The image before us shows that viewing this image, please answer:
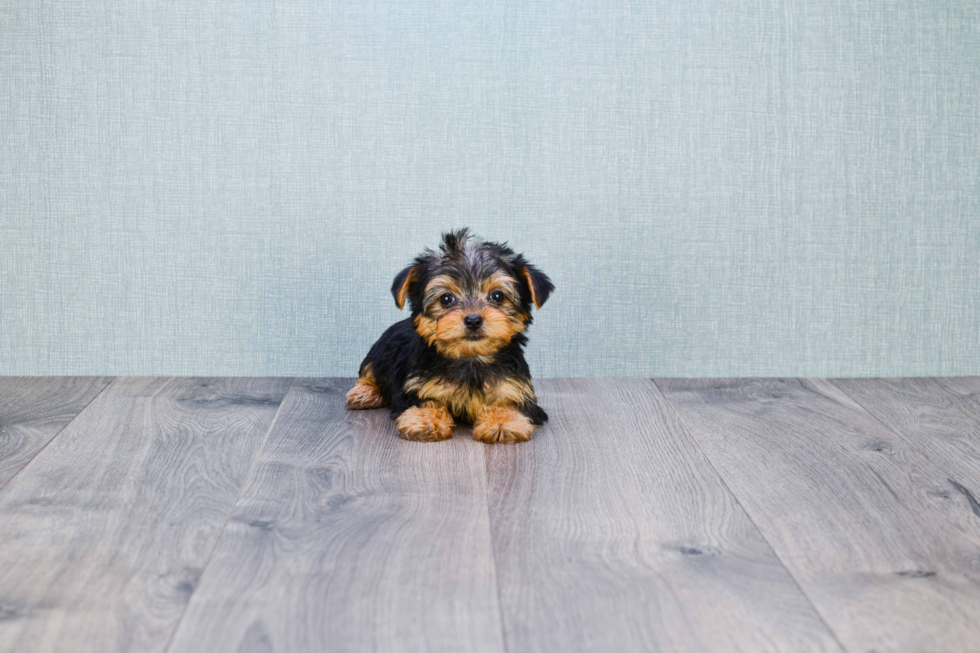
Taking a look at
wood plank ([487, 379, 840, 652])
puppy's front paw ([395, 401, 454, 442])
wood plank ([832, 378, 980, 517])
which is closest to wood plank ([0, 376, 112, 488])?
puppy's front paw ([395, 401, 454, 442])

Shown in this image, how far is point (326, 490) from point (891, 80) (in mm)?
2269

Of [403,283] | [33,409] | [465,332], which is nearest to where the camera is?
[465,332]

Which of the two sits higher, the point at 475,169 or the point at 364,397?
the point at 475,169

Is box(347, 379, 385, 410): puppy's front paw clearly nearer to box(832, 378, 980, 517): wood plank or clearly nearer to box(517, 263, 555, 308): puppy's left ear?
box(517, 263, 555, 308): puppy's left ear

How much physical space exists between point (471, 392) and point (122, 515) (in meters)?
0.93

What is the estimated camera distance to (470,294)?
7.63 ft

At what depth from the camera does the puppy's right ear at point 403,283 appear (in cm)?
238

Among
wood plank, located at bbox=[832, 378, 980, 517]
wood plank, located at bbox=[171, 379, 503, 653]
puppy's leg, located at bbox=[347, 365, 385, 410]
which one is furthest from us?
puppy's leg, located at bbox=[347, 365, 385, 410]

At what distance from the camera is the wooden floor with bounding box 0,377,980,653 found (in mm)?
1410

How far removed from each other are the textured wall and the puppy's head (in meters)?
0.61

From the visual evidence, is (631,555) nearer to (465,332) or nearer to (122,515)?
(465,332)

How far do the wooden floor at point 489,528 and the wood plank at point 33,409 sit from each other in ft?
0.04

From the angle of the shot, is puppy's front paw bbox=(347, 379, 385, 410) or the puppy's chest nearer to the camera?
the puppy's chest

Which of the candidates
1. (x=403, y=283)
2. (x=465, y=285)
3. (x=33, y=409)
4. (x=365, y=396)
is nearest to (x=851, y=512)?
(x=465, y=285)
